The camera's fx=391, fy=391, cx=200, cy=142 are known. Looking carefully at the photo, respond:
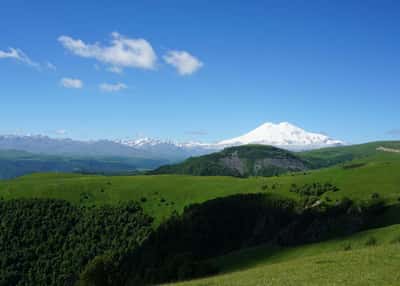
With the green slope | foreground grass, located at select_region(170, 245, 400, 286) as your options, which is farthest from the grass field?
foreground grass, located at select_region(170, 245, 400, 286)

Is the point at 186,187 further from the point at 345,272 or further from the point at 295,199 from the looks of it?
the point at 345,272

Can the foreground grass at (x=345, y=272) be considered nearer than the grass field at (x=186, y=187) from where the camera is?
Yes

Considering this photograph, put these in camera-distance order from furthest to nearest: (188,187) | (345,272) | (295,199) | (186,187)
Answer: (186,187), (188,187), (295,199), (345,272)

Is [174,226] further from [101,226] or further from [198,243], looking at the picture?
[101,226]

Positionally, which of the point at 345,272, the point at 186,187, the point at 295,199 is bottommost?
the point at 295,199

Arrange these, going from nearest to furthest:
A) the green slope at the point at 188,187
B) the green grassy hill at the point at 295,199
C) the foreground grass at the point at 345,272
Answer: the foreground grass at the point at 345,272 → the green grassy hill at the point at 295,199 → the green slope at the point at 188,187

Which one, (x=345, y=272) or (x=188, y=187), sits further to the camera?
(x=188, y=187)

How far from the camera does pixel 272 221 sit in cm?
10888

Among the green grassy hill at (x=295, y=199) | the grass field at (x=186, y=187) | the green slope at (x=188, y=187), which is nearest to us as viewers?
the green grassy hill at (x=295, y=199)

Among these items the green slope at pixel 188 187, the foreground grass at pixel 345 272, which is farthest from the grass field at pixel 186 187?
the foreground grass at pixel 345 272

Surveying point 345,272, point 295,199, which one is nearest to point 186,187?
point 295,199

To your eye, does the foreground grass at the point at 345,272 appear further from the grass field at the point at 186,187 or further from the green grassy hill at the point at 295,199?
the grass field at the point at 186,187

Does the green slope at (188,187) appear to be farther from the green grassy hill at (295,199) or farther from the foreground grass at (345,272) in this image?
the foreground grass at (345,272)

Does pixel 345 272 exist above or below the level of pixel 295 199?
above
